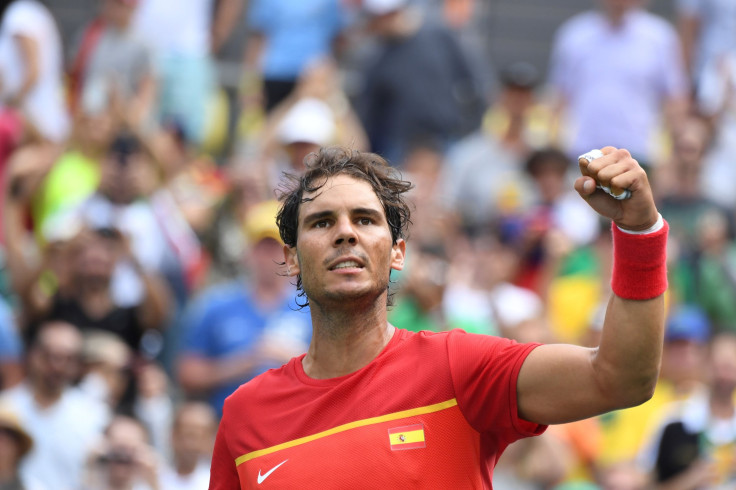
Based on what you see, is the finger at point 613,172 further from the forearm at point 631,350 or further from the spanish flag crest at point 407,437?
the spanish flag crest at point 407,437

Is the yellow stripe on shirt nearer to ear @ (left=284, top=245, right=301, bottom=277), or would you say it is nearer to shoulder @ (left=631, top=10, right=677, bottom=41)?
ear @ (left=284, top=245, right=301, bottom=277)

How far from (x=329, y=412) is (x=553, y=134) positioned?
733 centimetres

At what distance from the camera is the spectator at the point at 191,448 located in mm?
6473

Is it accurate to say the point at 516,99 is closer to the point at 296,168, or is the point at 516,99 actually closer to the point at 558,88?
the point at 558,88

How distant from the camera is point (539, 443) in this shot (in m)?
6.57

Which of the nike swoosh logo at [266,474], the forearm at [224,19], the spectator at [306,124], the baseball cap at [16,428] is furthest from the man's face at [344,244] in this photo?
the forearm at [224,19]

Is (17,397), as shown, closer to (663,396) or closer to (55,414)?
(55,414)

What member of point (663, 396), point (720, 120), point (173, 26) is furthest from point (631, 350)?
point (173, 26)

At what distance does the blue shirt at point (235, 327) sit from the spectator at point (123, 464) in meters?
0.58

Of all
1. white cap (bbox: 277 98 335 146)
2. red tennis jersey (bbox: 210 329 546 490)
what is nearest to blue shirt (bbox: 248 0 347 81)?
white cap (bbox: 277 98 335 146)

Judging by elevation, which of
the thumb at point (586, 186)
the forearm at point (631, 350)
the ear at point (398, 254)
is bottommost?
the forearm at point (631, 350)

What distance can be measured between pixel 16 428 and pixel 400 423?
13.5 feet

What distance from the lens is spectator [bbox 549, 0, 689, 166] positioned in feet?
31.1

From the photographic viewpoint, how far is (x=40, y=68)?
356 inches
